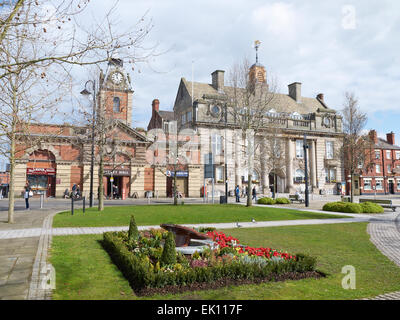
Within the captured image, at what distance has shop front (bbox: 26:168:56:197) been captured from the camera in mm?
33406

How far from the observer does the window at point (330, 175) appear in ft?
168

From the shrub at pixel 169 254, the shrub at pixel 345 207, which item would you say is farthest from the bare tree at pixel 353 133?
the shrub at pixel 169 254

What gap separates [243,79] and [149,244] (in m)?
19.3

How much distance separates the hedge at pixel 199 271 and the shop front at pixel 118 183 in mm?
31076

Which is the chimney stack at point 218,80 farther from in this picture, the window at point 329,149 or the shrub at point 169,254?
the shrub at point 169,254

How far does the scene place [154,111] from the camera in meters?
51.4

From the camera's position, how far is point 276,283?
5879mm

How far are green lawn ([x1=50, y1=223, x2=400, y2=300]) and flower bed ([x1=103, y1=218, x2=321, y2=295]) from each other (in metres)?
0.25

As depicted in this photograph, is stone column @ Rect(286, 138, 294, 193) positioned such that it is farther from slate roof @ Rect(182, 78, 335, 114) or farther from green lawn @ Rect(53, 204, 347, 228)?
green lawn @ Rect(53, 204, 347, 228)

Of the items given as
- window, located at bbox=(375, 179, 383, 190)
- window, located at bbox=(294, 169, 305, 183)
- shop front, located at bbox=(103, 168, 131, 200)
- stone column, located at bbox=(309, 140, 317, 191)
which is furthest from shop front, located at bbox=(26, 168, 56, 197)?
window, located at bbox=(375, 179, 383, 190)

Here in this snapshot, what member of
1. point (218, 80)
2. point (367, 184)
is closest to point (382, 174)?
point (367, 184)

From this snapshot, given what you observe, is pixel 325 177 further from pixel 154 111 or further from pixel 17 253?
pixel 17 253
